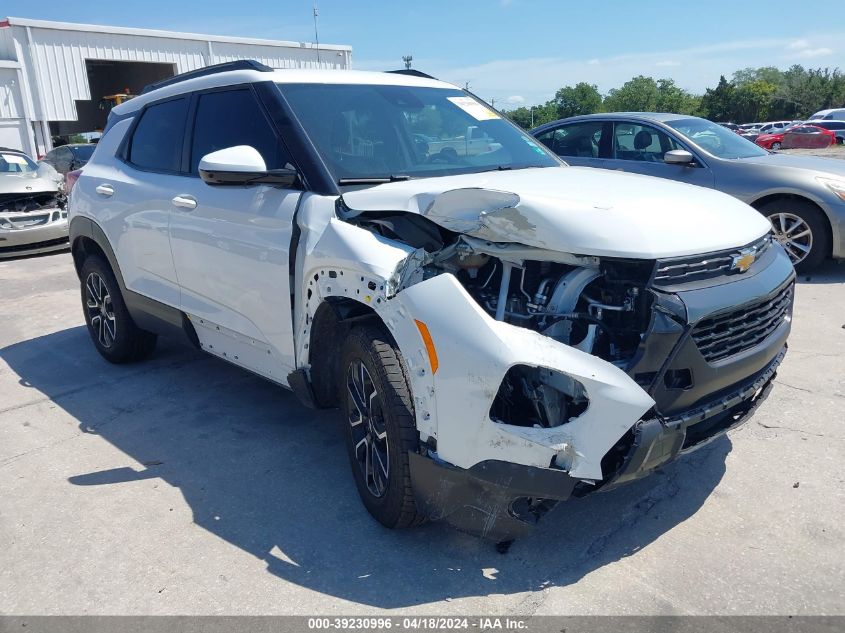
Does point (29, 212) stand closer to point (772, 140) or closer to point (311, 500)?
point (311, 500)

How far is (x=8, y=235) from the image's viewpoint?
10.3 metres

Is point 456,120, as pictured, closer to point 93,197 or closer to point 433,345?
point 433,345

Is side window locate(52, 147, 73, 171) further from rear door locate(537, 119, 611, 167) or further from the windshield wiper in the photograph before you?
the windshield wiper

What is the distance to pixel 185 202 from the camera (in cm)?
404

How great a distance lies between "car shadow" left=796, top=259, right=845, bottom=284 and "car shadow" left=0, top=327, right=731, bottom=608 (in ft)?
14.2

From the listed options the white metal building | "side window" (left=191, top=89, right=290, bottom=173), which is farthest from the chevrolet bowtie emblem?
the white metal building

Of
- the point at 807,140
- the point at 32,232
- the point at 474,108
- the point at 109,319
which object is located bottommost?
the point at 807,140

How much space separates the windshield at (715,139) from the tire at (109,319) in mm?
6074

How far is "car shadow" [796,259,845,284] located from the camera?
7180 millimetres

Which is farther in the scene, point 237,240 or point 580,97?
point 580,97

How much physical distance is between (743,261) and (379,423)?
5.33 ft

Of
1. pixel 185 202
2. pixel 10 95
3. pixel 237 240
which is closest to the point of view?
pixel 237 240

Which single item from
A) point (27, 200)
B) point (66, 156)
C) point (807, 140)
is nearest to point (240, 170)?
point (27, 200)

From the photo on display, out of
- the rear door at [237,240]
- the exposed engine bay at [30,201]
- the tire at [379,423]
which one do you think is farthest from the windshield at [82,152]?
the tire at [379,423]
